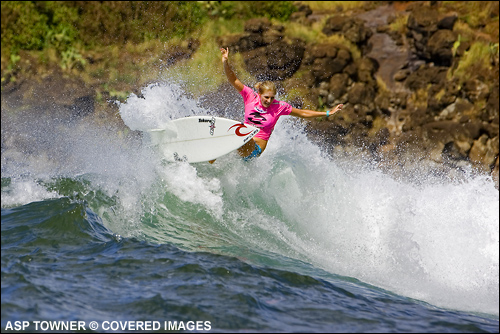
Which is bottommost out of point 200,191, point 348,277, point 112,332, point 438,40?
point 112,332

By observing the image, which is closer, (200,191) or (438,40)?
(200,191)

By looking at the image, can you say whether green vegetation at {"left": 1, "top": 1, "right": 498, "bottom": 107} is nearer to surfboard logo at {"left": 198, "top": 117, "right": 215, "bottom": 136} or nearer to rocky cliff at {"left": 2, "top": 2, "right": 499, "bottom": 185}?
rocky cliff at {"left": 2, "top": 2, "right": 499, "bottom": 185}

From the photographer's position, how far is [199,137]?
812cm

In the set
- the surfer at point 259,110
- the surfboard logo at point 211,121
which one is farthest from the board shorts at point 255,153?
the surfboard logo at point 211,121

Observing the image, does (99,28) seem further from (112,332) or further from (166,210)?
(112,332)

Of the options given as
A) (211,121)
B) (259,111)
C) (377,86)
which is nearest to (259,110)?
(259,111)

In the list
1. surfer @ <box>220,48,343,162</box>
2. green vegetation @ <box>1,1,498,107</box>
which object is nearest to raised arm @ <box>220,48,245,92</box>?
surfer @ <box>220,48,343,162</box>

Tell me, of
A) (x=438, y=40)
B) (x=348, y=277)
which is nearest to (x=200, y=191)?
(x=348, y=277)

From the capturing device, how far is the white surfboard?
7824 mm

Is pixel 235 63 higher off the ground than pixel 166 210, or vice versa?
pixel 235 63

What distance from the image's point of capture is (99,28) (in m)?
19.9

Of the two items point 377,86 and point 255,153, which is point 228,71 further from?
point 377,86

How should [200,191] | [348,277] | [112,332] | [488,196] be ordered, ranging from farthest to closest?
[200,191] < [488,196] < [348,277] < [112,332]

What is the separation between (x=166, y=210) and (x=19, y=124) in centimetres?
Answer: 1302
